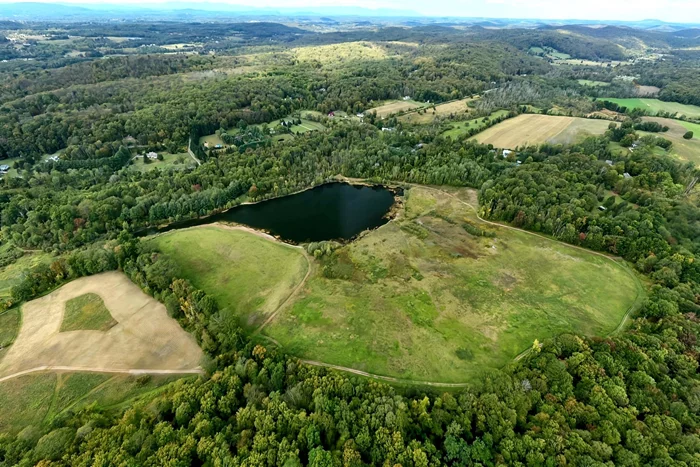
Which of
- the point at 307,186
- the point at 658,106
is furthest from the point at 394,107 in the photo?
the point at 658,106

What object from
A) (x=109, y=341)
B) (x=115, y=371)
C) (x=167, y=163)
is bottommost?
(x=115, y=371)

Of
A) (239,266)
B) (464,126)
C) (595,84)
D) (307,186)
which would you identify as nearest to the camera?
(239,266)

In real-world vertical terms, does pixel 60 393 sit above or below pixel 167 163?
below

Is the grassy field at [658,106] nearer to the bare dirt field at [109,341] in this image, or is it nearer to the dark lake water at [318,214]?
the dark lake water at [318,214]

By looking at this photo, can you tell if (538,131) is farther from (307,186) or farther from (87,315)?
(87,315)

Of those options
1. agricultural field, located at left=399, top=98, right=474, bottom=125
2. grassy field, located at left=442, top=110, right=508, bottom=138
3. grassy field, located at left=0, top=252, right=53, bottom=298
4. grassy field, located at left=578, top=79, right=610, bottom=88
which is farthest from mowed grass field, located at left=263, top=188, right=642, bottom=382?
grassy field, located at left=578, top=79, right=610, bottom=88

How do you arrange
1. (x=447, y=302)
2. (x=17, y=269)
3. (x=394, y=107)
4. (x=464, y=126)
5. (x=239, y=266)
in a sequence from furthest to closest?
1. (x=394, y=107)
2. (x=464, y=126)
3. (x=239, y=266)
4. (x=17, y=269)
5. (x=447, y=302)

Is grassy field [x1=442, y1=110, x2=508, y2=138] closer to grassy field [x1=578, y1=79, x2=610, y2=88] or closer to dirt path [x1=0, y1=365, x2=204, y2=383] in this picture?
grassy field [x1=578, y1=79, x2=610, y2=88]
